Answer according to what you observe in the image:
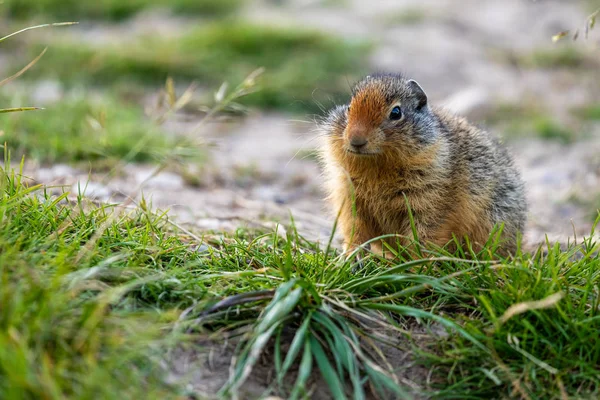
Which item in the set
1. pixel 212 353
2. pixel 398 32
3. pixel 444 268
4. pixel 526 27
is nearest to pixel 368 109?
pixel 444 268

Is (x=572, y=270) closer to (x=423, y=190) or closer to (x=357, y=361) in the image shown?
(x=423, y=190)

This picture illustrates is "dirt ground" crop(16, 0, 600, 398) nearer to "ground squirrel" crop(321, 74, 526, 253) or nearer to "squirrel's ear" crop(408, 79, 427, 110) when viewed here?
"ground squirrel" crop(321, 74, 526, 253)

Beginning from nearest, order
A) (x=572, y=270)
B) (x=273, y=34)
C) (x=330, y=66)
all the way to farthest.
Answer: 1. (x=572, y=270)
2. (x=330, y=66)
3. (x=273, y=34)

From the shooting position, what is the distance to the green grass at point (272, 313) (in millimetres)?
2275

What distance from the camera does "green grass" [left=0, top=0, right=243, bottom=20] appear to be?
10.6 metres

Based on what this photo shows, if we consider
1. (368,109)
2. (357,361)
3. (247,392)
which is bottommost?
(247,392)

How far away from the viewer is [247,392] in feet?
8.31

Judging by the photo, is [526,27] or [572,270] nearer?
[572,270]

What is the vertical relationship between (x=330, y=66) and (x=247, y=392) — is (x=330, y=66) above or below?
above

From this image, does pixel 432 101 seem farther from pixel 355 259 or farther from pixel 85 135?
pixel 355 259

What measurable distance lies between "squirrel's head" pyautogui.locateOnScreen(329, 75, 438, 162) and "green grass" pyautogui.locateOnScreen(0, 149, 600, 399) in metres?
0.70

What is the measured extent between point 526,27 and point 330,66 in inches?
195

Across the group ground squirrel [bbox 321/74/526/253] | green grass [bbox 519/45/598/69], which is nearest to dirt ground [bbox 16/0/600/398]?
green grass [bbox 519/45/598/69]

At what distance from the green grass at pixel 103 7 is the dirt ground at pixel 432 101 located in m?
0.51
